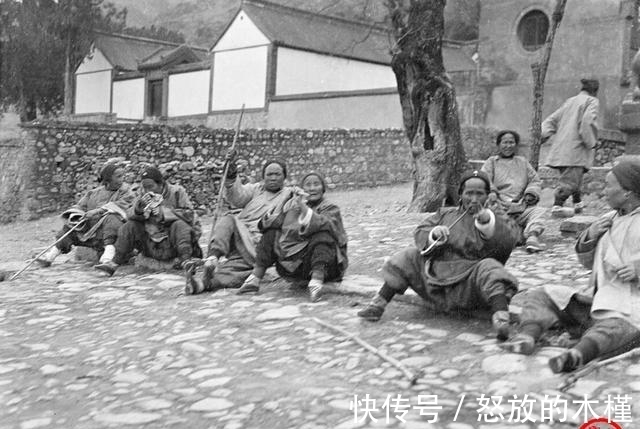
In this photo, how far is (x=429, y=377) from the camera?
390 cm

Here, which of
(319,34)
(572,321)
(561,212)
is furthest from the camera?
(319,34)

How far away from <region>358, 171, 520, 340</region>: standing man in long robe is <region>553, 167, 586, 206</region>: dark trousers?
14.5 ft

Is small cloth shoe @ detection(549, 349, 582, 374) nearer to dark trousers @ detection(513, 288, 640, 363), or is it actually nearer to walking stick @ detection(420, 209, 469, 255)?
dark trousers @ detection(513, 288, 640, 363)

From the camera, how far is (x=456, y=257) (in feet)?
15.9

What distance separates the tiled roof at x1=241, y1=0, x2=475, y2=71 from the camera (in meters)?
24.4

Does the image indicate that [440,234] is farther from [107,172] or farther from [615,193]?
[107,172]

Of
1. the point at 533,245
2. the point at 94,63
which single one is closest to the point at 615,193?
the point at 533,245

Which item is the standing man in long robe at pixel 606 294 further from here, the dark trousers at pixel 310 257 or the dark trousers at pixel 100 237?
the dark trousers at pixel 100 237

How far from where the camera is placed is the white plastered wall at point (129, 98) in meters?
28.8

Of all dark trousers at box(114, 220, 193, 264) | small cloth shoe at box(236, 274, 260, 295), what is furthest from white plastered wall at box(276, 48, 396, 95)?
small cloth shoe at box(236, 274, 260, 295)

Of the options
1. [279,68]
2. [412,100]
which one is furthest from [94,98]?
[412,100]

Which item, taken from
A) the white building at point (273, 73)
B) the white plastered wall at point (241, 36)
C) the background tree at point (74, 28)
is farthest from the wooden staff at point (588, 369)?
the background tree at point (74, 28)

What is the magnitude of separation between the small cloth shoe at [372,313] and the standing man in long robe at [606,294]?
0.97 metres

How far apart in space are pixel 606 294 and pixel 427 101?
639cm
